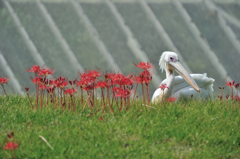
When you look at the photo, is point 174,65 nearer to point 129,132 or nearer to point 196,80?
point 196,80

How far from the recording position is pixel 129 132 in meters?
3.17

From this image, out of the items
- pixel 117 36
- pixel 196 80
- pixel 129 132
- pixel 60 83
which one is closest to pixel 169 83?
pixel 196 80

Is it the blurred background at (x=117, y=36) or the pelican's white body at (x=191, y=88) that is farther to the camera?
the blurred background at (x=117, y=36)

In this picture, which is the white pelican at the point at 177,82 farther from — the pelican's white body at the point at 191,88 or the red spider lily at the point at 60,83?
the red spider lily at the point at 60,83

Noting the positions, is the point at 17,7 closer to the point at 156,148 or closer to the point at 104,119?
the point at 104,119

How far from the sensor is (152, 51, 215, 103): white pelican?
13.5 feet

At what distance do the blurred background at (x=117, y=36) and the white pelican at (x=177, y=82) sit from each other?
89.5 inches

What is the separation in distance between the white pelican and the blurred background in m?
2.27

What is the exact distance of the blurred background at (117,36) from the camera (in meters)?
7.18

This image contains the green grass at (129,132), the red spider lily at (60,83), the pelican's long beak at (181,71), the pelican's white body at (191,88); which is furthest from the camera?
the pelican's white body at (191,88)

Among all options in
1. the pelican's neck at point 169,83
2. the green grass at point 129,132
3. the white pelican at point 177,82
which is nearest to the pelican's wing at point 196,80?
the white pelican at point 177,82

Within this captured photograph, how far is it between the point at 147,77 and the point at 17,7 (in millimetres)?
5685

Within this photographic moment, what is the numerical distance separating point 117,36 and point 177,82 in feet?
10.2

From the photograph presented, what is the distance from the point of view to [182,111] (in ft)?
11.9
